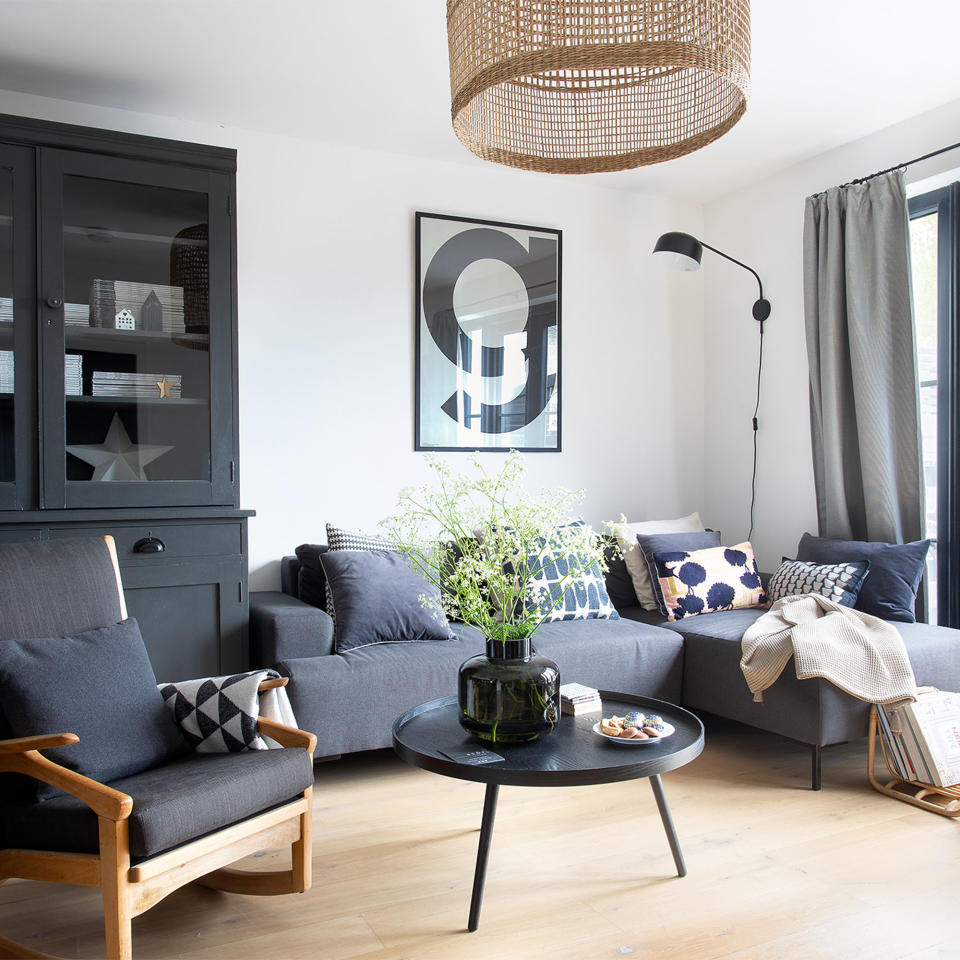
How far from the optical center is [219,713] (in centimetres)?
212

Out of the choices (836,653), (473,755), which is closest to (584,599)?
(836,653)

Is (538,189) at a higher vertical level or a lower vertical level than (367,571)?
higher

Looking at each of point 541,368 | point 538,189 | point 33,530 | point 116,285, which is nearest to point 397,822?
point 33,530

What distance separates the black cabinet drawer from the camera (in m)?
2.81

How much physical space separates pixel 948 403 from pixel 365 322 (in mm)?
2366

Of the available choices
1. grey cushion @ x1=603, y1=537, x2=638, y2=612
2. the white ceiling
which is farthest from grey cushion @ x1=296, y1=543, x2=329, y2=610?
the white ceiling

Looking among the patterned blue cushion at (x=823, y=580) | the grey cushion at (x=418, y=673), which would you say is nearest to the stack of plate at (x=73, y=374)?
the grey cushion at (x=418, y=673)

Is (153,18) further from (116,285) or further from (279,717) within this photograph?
(279,717)

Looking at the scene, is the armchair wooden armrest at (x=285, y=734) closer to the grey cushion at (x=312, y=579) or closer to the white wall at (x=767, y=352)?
the grey cushion at (x=312, y=579)

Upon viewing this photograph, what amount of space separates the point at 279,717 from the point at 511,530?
0.77 m

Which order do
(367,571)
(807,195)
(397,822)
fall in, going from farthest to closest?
(807,195) → (367,571) → (397,822)

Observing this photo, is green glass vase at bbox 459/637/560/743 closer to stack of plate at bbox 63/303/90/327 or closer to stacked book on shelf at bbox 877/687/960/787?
stacked book on shelf at bbox 877/687/960/787

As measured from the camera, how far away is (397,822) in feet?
8.43

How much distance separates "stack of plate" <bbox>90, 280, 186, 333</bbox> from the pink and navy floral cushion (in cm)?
209
